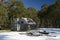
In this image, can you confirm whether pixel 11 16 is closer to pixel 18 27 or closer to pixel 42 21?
pixel 18 27

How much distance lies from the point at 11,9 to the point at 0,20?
420 cm

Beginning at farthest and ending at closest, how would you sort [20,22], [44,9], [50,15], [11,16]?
[44,9]
[50,15]
[11,16]
[20,22]

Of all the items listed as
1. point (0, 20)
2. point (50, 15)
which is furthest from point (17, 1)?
point (50, 15)

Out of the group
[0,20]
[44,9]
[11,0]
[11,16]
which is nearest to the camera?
[0,20]

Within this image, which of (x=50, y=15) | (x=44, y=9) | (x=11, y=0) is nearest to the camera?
(x=11, y=0)

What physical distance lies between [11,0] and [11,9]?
4.46 feet

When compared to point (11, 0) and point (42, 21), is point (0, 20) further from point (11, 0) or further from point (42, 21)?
point (42, 21)

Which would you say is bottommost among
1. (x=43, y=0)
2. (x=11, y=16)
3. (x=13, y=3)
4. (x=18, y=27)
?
(x=18, y=27)

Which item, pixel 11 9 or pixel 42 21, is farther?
pixel 42 21

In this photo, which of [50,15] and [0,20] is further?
[50,15]

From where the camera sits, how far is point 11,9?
63.5 ft

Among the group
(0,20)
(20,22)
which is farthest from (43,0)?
(0,20)

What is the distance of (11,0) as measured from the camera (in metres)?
18.6

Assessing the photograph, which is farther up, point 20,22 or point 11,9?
point 11,9
